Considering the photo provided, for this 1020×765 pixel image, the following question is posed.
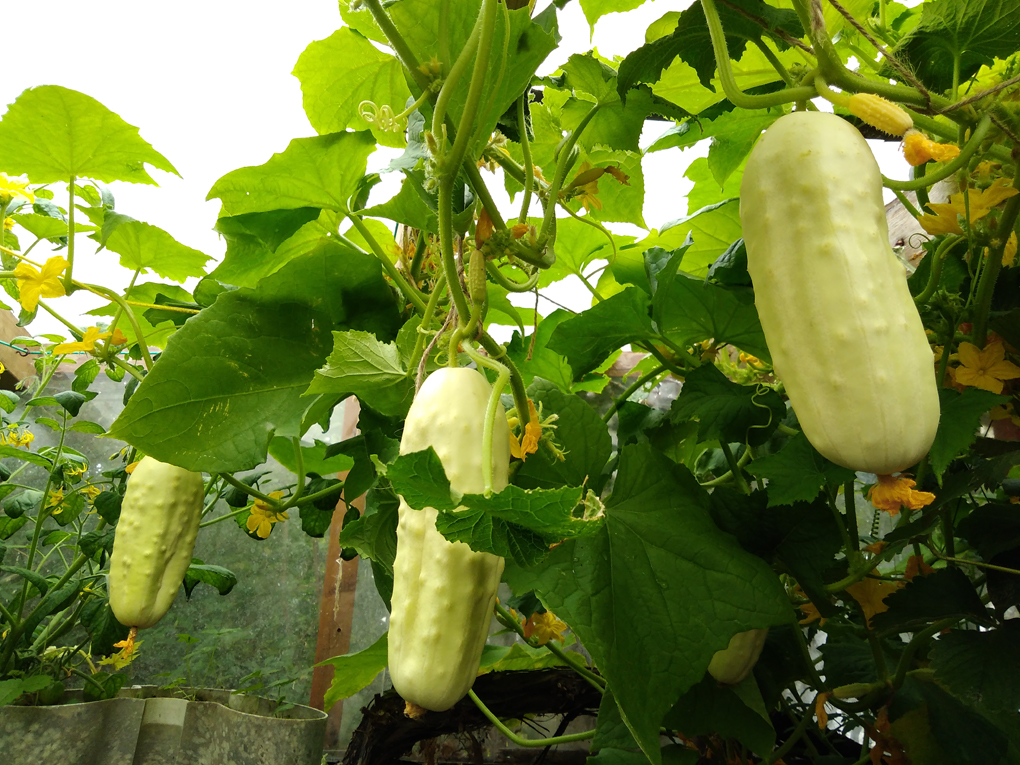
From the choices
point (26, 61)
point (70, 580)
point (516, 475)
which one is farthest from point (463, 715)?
point (26, 61)

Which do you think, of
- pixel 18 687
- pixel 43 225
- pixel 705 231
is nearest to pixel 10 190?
pixel 43 225

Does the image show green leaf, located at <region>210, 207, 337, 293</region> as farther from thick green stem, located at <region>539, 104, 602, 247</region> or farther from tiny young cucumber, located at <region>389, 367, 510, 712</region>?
tiny young cucumber, located at <region>389, 367, 510, 712</region>

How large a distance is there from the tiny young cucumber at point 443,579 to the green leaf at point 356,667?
492 millimetres

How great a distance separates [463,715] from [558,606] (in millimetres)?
453

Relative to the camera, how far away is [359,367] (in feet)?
1.46

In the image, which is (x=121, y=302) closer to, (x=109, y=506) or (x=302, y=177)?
(x=302, y=177)

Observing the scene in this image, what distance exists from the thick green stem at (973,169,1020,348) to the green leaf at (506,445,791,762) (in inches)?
9.7

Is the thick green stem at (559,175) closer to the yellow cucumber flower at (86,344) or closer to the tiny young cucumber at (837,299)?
the tiny young cucumber at (837,299)

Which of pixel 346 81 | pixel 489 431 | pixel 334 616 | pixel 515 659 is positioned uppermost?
pixel 346 81

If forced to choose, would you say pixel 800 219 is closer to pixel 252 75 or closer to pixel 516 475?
pixel 516 475

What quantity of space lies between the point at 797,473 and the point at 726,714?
234 mm

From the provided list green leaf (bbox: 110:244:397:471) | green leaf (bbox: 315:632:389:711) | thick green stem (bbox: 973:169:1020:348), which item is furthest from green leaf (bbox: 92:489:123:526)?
thick green stem (bbox: 973:169:1020:348)

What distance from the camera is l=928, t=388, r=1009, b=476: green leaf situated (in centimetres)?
44

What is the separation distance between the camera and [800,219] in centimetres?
31
